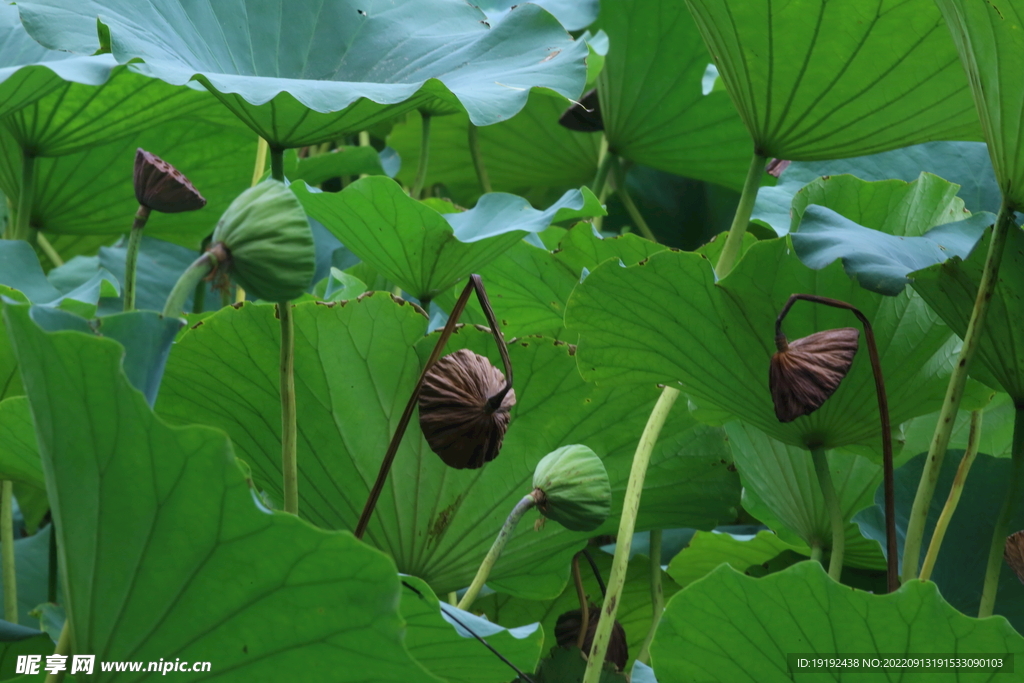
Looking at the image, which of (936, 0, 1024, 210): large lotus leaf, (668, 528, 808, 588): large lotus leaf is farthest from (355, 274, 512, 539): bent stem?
(668, 528, 808, 588): large lotus leaf

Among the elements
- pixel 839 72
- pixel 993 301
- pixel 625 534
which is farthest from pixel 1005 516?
pixel 839 72

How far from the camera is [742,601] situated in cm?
53

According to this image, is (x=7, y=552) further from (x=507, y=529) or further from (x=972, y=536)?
(x=972, y=536)

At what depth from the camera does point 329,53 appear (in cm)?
78

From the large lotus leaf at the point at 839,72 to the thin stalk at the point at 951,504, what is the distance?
245mm

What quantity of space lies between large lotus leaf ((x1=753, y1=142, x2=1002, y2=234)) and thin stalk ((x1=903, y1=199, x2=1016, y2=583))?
12.3 inches

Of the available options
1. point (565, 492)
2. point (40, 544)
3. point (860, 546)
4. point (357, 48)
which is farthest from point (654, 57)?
point (40, 544)

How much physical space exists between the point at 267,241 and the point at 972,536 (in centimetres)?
59

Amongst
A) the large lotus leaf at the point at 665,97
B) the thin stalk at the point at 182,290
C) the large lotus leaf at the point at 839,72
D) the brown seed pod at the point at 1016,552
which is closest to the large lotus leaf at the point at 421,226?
the large lotus leaf at the point at 839,72

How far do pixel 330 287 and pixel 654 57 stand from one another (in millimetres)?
537

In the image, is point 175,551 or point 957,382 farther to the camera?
point 957,382

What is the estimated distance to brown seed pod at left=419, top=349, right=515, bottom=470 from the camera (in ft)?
1.84

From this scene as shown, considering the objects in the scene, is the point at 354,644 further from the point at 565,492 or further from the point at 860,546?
Answer: the point at 860,546

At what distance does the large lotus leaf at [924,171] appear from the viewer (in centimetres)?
91
